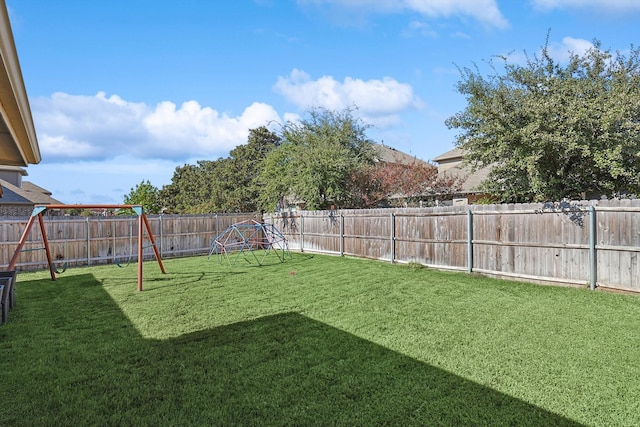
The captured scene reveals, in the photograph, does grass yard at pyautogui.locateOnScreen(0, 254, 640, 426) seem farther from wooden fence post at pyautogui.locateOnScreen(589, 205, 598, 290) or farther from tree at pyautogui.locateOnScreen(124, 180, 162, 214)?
tree at pyautogui.locateOnScreen(124, 180, 162, 214)

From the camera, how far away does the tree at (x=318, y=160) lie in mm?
15281

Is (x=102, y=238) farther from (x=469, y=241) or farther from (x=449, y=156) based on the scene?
(x=449, y=156)

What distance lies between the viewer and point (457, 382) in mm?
3559

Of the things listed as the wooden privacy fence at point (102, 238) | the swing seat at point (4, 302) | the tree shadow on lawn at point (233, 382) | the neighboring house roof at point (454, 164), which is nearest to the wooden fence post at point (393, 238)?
the tree shadow on lawn at point (233, 382)

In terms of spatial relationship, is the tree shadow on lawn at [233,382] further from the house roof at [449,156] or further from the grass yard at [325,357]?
the house roof at [449,156]

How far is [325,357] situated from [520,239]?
20.2 ft

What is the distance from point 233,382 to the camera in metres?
3.63

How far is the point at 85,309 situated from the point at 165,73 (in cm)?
842

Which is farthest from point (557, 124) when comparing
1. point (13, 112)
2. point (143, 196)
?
point (143, 196)

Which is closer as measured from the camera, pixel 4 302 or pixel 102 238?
pixel 4 302

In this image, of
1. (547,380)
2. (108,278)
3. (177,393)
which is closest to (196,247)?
(108,278)

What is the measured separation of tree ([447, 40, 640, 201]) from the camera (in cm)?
826

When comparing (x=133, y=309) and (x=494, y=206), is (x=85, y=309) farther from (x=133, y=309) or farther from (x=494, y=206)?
(x=494, y=206)

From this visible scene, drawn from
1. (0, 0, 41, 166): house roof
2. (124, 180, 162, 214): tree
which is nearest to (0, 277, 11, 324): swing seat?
(0, 0, 41, 166): house roof
